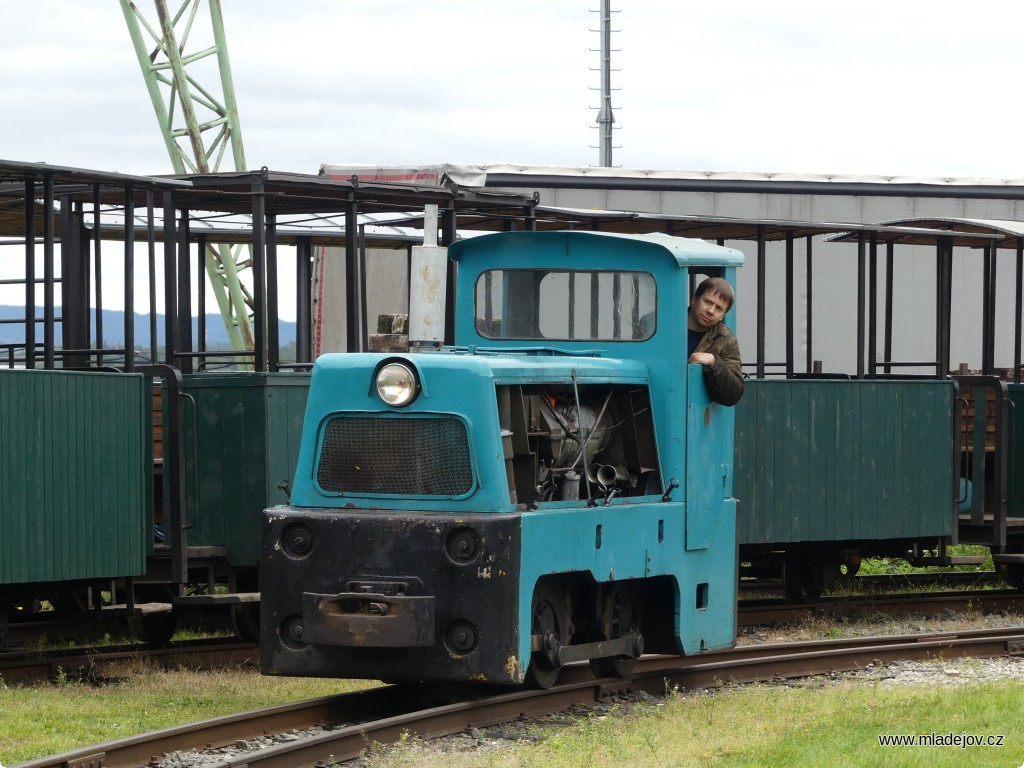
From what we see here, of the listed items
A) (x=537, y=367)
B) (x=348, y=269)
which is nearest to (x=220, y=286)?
(x=348, y=269)

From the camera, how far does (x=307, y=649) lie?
25.7 ft

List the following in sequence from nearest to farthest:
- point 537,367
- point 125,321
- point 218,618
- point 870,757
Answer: point 870,757
point 537,367
point 125,321
point 218,618

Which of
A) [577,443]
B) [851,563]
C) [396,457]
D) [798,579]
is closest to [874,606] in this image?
[798,579]

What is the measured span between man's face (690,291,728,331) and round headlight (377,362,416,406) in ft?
6.81

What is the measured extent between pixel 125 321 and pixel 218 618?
3083mm

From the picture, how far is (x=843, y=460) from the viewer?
13227mm

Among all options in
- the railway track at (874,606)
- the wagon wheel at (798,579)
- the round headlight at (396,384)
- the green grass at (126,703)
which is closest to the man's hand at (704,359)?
the round headlight at (396,384)

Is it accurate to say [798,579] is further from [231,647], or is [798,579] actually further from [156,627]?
[156,627]

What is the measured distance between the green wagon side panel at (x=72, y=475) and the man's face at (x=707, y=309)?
359cm

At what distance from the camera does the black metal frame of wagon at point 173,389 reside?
31.9ft

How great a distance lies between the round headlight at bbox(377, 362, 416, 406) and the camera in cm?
765

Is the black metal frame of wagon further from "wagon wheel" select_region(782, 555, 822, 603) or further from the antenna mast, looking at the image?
the antenna mast

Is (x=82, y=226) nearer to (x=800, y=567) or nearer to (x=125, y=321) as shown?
(x=125, y=321)

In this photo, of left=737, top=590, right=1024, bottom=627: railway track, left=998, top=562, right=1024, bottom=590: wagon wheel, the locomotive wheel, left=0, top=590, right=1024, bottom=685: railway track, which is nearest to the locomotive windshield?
the locomotive wheel
